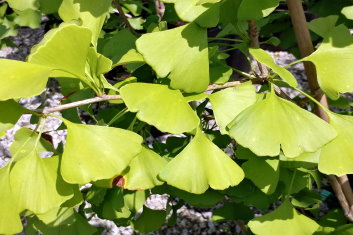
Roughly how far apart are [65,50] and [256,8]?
27 centimetres

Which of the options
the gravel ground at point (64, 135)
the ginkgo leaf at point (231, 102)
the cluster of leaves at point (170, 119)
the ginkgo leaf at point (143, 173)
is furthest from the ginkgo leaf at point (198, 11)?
the gravel ground at point (64, 135)

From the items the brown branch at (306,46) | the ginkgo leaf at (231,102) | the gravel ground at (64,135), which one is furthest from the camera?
the gravel ground at (64,135)

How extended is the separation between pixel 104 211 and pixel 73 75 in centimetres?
34

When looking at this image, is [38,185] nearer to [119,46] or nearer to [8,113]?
[8,113]

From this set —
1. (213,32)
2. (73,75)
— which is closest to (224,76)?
(73,75)

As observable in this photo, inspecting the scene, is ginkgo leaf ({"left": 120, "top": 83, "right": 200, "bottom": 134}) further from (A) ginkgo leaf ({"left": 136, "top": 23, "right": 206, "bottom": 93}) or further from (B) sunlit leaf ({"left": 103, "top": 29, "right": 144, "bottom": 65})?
(B) sunlit leaf ({"left": 103, "top": 29, "right": 144, "bottom": 65})

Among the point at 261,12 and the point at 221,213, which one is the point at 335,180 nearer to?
the point at 221,213

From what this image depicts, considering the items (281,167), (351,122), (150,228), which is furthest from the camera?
(150,228)

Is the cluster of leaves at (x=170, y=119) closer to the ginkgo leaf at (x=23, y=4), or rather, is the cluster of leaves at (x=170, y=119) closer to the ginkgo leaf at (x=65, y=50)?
the ginkgo leaf at (x=65, y=50)

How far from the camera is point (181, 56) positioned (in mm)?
615

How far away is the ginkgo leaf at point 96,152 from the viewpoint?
1.73 ft

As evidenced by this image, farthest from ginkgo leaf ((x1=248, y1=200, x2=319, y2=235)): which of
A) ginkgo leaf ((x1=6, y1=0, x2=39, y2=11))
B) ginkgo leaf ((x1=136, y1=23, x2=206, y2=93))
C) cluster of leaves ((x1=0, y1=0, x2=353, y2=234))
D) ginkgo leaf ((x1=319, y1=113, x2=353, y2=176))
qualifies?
ginkgo leaf ((x1=6, y1=0, x2=39, y2=11))

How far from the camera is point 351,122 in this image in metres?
0.66

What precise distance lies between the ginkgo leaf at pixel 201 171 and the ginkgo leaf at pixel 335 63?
A: 0.57ft
